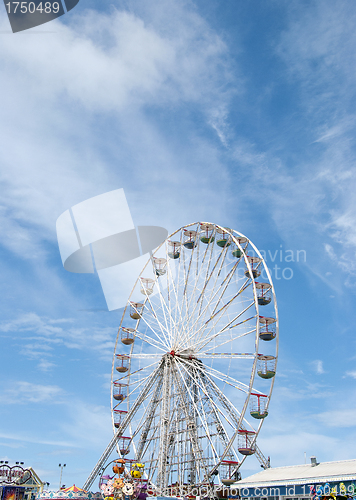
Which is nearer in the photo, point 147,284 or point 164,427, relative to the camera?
point 164,427

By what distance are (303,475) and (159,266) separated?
19113mm

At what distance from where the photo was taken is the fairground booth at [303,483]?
22578mm

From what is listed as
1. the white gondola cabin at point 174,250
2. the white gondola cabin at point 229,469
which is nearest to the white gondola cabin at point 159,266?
the white gondola cabin at point 174,250

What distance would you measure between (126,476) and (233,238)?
17.2 metres

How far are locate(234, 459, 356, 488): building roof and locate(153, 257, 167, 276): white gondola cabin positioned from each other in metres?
16.4

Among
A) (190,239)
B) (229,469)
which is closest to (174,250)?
(190,239)

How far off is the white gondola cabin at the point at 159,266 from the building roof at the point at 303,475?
16381 mm

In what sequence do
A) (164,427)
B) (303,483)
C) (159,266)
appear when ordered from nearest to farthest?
1. (303,483)
2. (164,427)
3. (159,266)

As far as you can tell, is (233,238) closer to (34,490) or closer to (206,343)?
(206,343)

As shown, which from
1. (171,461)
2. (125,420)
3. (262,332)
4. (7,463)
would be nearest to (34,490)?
(7,463)

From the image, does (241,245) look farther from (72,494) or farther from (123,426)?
(72,494)

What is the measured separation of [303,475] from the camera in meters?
24.8

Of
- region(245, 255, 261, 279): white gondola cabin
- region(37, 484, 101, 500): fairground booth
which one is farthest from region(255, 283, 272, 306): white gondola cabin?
region(37, 484, 101, 500): fairground booth

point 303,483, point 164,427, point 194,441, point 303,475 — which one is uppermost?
point 164,427
